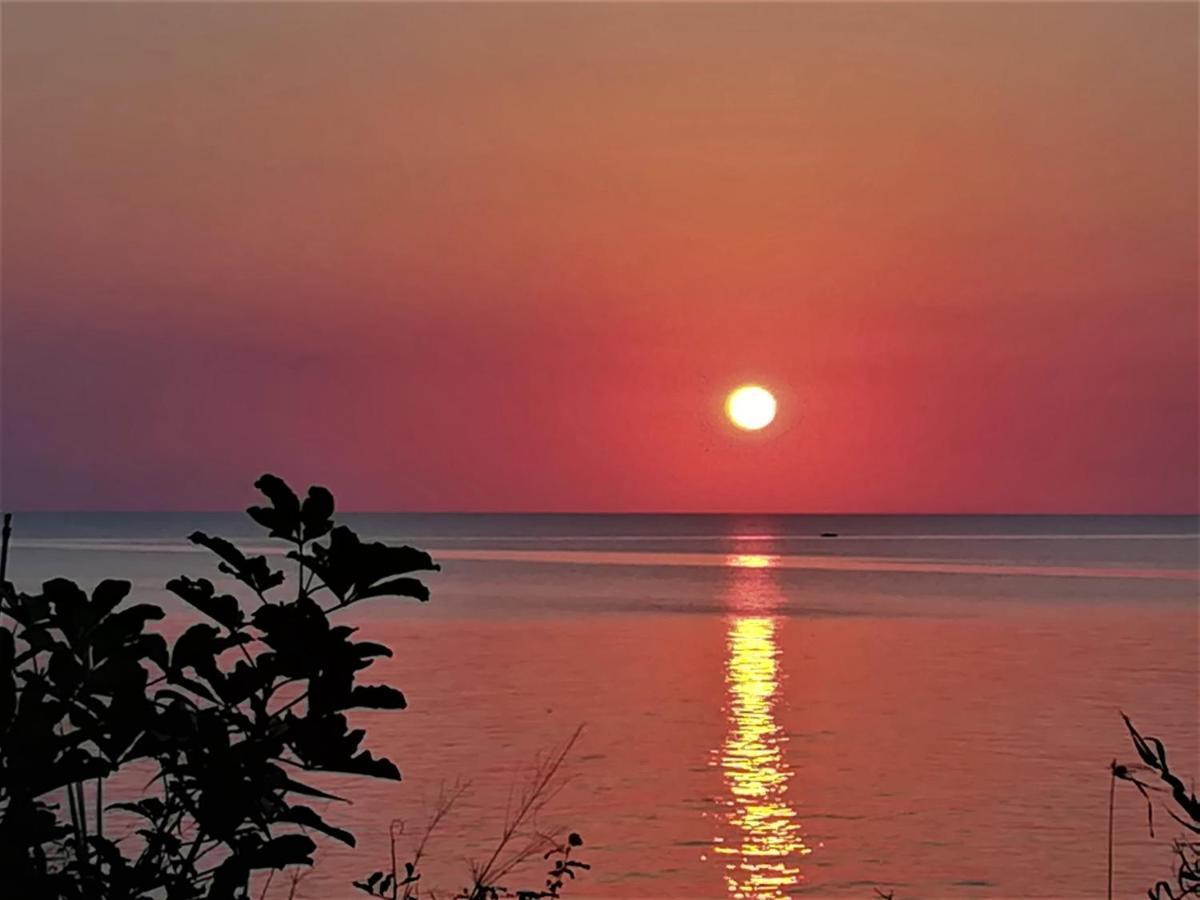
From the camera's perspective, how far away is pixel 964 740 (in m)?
19.8

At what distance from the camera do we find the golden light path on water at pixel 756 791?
42.2ft

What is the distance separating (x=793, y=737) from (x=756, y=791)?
3.79 m

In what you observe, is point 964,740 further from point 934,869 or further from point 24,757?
point 24,757

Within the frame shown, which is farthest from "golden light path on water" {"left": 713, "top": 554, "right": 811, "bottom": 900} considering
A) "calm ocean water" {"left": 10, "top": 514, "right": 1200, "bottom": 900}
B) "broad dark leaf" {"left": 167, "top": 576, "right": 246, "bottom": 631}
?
"broad dark leaf" {"left": 167, "top": 576, "right": 246, "bottom": 631}

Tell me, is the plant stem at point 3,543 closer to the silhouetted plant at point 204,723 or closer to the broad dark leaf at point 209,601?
the silhouetted plant at point 204,723

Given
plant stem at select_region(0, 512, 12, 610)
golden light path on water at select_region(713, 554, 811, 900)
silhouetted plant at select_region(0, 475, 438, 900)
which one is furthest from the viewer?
golden light path on water at select_region(713, 554, 811, 900)

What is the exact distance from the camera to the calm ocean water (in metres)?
13.2

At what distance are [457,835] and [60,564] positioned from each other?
6716 centimetres

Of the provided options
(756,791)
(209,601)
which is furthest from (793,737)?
(209,601)

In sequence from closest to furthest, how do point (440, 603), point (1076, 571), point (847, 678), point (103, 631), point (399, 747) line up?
1. point (103, 631)
2. point (399, 747)
3. point (847, 678)
4. point (440, 603)
5. point (1076, 571)

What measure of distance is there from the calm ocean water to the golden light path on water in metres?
0.05

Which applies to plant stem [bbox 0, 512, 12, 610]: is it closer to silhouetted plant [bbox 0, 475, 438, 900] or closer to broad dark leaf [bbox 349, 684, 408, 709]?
silhouetted plant [bbox 0, 475, 438, 900]

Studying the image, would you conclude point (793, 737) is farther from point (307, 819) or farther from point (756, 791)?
point (307, 819)

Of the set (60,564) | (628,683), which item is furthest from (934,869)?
(60,564)
